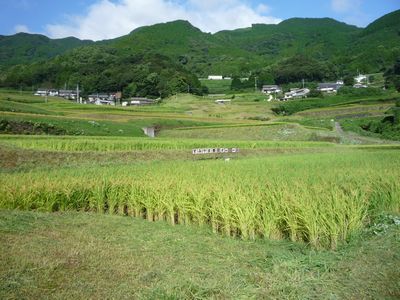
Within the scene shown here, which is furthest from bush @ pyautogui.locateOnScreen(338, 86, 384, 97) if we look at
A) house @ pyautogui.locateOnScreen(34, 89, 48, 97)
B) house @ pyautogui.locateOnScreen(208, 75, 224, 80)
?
house @ pyautogui.locateOnScreen(208, 75, 224, 80)

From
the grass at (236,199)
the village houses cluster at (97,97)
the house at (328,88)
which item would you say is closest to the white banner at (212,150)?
the grass at (236,199)

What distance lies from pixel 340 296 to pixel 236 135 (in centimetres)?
3408

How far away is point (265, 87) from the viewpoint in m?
114

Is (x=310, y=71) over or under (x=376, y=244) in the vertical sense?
over

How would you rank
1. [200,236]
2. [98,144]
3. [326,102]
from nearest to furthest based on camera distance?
[200,236]
[98,144]
[326,102]

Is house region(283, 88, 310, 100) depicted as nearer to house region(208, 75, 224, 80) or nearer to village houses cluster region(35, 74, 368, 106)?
village houses cluster region(35, 74, 368, 106)

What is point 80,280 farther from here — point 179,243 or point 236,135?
point 236,135

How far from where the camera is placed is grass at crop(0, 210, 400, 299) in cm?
515

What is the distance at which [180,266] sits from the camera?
6230mm

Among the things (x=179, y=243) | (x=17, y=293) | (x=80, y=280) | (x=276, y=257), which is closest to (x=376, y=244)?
(x=276, y=257)

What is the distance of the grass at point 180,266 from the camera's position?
5.15 meters

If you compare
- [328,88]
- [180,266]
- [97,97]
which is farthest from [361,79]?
[180,266]

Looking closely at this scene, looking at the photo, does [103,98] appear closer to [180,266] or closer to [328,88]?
[328,88]

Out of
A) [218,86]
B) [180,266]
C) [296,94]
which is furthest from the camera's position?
[218,86]
